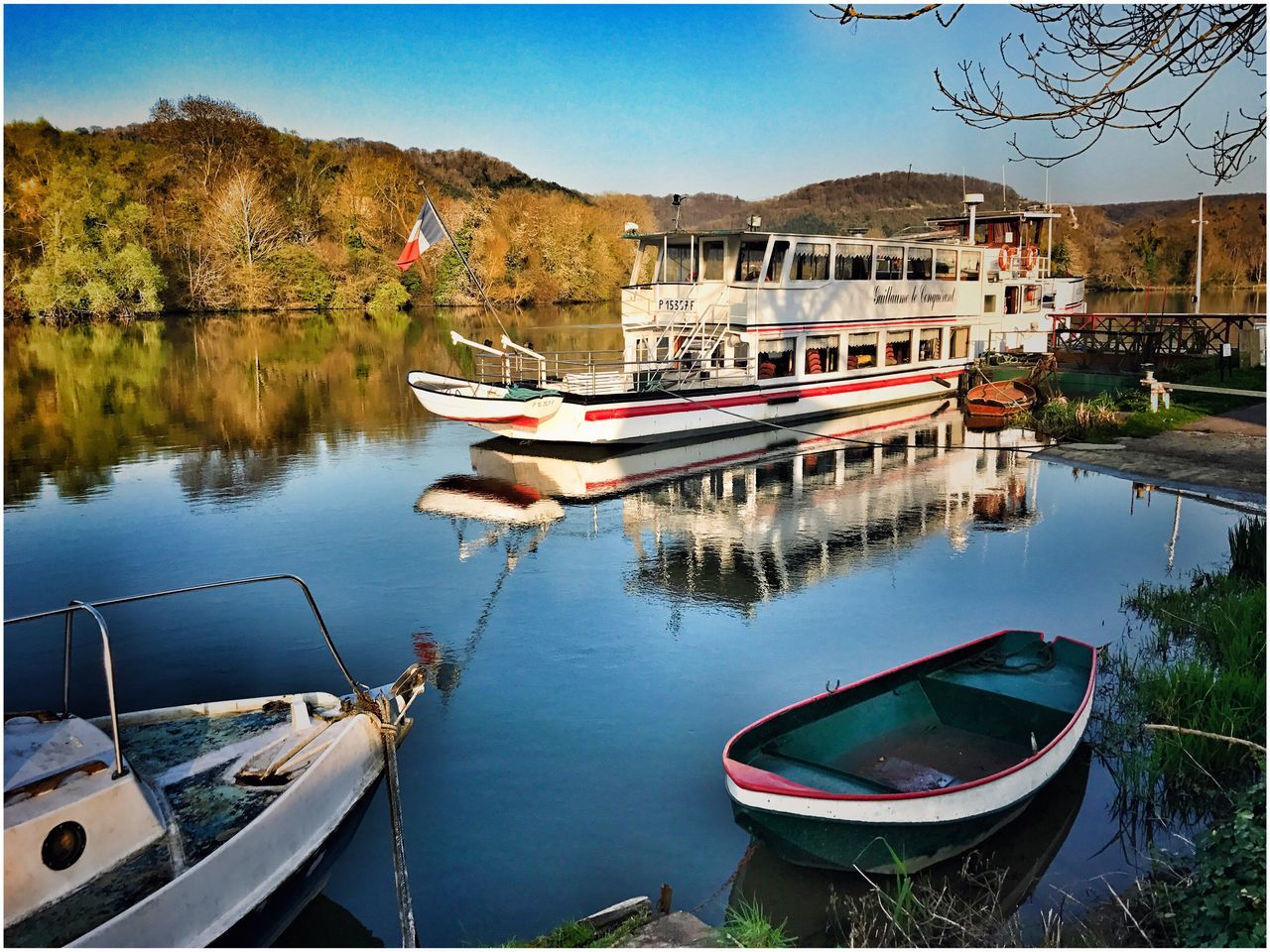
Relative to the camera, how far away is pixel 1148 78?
7059 millimetres

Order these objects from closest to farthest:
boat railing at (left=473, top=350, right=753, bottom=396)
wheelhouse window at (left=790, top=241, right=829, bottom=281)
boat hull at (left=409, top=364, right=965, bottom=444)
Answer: boat hull at (left=409, top=364, right=965, bottom=444), boat railing at (left=473, top=350, right=753, bottom=396), wheelhouse window at (left=790, top=241, right=829, bottom=281)

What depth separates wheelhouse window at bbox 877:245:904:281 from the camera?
27.6 m

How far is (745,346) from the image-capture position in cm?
2439

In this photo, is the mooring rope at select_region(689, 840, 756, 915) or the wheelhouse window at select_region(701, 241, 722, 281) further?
the wheelhouse window at select_region(701, 241, 722, 281)

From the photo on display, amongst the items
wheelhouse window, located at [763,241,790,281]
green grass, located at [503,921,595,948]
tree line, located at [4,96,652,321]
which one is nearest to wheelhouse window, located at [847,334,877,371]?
wheelhouse window, located at [763,241,790,281]

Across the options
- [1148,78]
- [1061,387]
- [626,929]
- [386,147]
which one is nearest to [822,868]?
[626,929]

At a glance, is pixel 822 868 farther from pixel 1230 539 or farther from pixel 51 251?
pixel 51 251

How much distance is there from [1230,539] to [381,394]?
25247mm

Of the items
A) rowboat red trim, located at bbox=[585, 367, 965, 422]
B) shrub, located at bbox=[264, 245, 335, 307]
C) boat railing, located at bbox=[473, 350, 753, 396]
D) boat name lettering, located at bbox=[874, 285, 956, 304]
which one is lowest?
rowboat red trim, located at bbox=[585, 367, 965, 422]

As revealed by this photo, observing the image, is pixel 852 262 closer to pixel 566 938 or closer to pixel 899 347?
pixel 899 347

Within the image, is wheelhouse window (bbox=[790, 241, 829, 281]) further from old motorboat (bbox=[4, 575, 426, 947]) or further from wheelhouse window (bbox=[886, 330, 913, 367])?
old motorboat (bbox=[4, 575, 426, 947])

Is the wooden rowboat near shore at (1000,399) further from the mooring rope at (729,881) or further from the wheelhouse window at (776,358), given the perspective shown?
the mooring rope at (729,881)

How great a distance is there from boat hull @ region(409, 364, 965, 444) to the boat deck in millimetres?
13888

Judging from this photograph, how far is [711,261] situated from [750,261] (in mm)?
959
